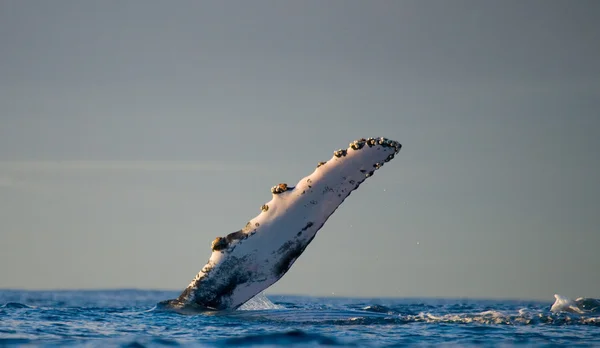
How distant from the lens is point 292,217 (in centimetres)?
1228

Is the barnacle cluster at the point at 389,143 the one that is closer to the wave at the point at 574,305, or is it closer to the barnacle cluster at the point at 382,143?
the barnacle cluster at the point at 382,143

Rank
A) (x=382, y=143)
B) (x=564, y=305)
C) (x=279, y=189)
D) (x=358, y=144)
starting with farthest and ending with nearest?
(x=564, y=305) < (x=279, y=189) < (x=358, y=144) < (x=382, y=143)

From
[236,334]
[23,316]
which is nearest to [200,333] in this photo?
[236,334]

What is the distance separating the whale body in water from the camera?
1222 centimetres

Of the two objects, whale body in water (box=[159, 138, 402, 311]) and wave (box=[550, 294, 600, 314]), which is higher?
whale body in water (box=[159, 138, 402, 311])

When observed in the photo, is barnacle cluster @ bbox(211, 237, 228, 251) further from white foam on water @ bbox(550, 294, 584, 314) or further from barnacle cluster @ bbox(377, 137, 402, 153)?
white foam on water @ bbox(550, 294, 584, 314)

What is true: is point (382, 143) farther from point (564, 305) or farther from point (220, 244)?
point (564, 305)

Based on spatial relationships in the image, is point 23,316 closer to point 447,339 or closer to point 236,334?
point 236,334

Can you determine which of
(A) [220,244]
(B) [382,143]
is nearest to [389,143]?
(B) [382,143]

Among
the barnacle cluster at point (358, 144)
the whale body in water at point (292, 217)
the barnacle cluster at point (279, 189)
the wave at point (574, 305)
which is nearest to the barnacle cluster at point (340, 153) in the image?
the whale body in water at point (292, 217)

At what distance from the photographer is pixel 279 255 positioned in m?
12.4

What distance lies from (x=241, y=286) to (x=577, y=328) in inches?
239

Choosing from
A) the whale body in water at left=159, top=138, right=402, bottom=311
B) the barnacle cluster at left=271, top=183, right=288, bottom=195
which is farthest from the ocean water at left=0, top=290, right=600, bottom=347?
the barnacle cluster at left=271, top=183, right=288, bottom=195

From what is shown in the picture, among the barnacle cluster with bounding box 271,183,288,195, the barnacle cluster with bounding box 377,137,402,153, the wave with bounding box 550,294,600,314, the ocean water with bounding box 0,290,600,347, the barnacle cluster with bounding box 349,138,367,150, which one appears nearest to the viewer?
the ocean water with bounding box 0,290,600,347
